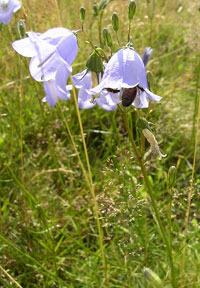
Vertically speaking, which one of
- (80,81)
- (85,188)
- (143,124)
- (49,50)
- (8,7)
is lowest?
(85,188)

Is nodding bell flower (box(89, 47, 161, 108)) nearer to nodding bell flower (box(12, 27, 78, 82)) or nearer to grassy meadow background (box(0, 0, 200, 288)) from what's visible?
nodding bell flower (box(12, 27, 78, 82))

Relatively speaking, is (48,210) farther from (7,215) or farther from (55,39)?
(55,39)

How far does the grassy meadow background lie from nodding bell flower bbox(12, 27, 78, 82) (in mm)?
139

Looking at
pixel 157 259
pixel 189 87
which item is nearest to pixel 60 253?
pixel 157 259

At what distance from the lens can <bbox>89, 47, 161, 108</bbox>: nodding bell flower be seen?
99 cm

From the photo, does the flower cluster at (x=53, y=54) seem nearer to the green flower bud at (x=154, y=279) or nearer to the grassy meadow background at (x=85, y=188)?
the grassy meadow background at (x=85, y=188)

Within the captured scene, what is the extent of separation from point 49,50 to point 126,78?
21 centimetres

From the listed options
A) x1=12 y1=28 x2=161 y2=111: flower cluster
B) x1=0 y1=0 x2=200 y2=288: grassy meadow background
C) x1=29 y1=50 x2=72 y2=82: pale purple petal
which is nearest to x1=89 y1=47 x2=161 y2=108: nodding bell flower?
x1=12 y1=28 x2=161 y2=111: flower cluster

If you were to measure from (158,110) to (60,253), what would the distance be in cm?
102

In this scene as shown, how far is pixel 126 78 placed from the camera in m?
1.00

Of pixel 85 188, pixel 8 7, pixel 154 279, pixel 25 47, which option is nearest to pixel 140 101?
pixel 25 47

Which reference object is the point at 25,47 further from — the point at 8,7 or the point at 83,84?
the point at 8,7

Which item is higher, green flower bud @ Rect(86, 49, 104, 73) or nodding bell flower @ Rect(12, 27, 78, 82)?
nodding bell flower @ Rect(12, 27, 78, 82)

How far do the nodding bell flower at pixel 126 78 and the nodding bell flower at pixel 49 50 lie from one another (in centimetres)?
9
